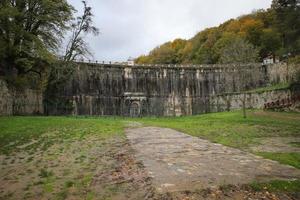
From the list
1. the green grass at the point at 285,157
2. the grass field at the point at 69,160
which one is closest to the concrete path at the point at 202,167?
the green grass at the point at 285,157

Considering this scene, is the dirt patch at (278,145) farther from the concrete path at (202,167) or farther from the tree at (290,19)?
the tree at (290,19)

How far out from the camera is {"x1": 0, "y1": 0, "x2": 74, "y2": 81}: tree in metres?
35.8

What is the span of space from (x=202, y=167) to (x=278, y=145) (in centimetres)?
696

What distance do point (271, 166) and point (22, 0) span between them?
1274 inches

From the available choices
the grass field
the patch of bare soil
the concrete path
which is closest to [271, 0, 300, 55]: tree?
the grass field

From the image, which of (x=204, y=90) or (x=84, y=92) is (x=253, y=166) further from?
(x=204, y=90)

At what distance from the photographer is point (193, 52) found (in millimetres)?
99125

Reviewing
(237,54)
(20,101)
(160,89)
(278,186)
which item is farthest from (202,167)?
(237,54)

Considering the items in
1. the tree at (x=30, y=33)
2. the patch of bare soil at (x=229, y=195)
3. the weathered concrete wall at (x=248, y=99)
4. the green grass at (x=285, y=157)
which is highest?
the tree at (x=30, y=33)

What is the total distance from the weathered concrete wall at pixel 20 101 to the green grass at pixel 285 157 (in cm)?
2388

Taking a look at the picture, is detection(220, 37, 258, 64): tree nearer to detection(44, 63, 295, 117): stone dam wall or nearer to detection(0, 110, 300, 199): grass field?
detection(44, 63, 295, 117): stone dam wall

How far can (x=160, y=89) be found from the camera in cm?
5706

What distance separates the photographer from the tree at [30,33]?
117ft

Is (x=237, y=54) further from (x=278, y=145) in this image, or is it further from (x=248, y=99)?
(x=278, y=145)
